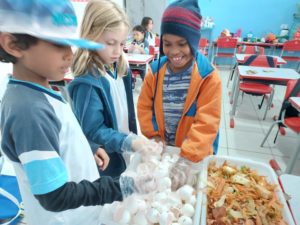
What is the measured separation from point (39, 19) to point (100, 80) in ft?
1.64

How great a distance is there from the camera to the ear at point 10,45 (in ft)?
1.40

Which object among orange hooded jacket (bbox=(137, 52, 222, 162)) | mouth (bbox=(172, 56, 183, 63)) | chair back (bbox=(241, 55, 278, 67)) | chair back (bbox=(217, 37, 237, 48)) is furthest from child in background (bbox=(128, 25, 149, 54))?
mouth (bbox=(172, 56, 183, 63))

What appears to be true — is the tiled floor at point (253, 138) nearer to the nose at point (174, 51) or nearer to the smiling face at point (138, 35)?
the nose at point (174, 51)

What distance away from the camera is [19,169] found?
55cm

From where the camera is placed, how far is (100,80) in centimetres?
91

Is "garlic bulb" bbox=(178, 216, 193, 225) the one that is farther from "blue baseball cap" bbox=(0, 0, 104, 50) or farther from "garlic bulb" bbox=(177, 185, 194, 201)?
"blue baseball cap" bbox=(0, 0, 104, 50)

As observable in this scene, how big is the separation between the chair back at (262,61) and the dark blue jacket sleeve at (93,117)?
3220mm

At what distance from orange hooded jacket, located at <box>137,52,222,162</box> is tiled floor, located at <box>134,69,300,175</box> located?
144cm

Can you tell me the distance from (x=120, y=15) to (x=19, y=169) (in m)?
0.67

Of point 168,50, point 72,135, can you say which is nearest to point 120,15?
point 168,50

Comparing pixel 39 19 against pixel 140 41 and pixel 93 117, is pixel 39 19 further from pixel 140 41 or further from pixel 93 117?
pixel 140 41

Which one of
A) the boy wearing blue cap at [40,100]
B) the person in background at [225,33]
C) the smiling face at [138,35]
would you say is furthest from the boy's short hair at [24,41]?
the person in background at [225,33]

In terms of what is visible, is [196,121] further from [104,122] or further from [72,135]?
[72,135]

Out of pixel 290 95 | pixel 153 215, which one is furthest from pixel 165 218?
pixel 290 95
